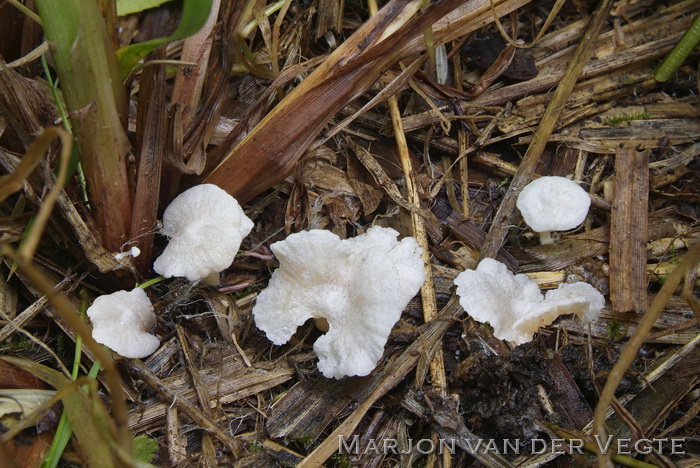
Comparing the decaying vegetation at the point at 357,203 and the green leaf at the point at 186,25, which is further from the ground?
the green leaf at the point at 186,25

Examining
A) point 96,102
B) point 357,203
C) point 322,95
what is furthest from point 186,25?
point 357,203

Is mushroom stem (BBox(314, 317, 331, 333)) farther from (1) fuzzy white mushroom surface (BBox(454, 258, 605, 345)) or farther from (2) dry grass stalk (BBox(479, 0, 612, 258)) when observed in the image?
(2) dry grass stalk (BBox(479, 0, 612, 258))

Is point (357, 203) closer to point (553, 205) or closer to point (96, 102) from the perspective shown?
point (553, 205)

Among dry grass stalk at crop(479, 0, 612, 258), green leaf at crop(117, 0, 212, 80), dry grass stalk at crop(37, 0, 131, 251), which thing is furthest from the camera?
dry grass stalk at crop(479, 0, 612, 258)

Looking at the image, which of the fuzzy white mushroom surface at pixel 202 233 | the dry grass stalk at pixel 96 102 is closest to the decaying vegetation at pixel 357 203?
the dry grass stalk at pixel 96 102

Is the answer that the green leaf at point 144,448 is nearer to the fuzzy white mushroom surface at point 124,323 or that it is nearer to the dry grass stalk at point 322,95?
the fuzzy white mushroom surface at point 124,323

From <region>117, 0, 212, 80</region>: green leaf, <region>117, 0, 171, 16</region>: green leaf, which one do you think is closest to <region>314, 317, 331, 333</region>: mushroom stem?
<region>117, 0, 212, 80</region>: green leaf
